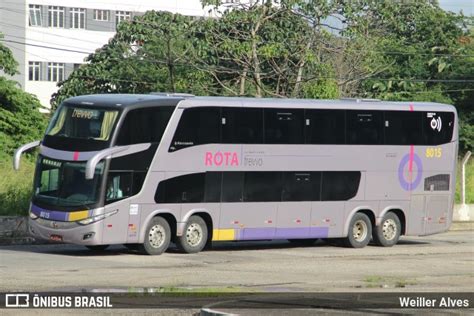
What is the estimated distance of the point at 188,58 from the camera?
1748 inches

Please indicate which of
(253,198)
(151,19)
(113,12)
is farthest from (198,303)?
(113,12)

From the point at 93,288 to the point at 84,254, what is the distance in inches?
318

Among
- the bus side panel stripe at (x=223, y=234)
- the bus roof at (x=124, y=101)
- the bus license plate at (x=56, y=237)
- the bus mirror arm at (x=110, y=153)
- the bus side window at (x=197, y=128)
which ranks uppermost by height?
the bus roof at (x=124, y=101)

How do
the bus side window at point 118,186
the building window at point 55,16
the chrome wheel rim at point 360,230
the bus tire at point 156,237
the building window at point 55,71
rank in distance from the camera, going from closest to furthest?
1. the bus side window at point 118,186
2. the bus tire at point 156,237
3. the chrome wheel rim at point 360,230
4. the building window at point 55,16
5. the building window at point 55,71

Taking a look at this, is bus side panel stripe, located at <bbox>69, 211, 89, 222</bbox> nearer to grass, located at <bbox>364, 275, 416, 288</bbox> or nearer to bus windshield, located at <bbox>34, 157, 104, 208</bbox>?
bus windshield, located at <bbox>34, 157, 104, 208</bbox>

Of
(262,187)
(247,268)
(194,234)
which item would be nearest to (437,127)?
(262,187)

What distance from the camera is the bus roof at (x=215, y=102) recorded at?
2456 centimetres

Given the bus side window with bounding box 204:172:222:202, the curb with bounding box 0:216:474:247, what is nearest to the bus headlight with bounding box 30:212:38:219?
the curb with bounding box 0:216:474:247

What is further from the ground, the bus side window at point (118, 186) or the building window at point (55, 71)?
the building window at point (55, 71)

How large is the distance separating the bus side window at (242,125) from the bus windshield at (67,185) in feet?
11.5

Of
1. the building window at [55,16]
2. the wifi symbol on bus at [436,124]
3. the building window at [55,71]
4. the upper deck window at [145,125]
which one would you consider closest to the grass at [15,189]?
the upper deck window at [145,125]

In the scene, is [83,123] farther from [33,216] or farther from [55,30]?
[55,30]

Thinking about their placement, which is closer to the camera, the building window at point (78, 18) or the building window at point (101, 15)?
the building window at point (78, 18)

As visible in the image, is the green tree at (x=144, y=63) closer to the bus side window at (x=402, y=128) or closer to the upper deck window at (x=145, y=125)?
Answer: the bus side window at (x=402, y=128)
